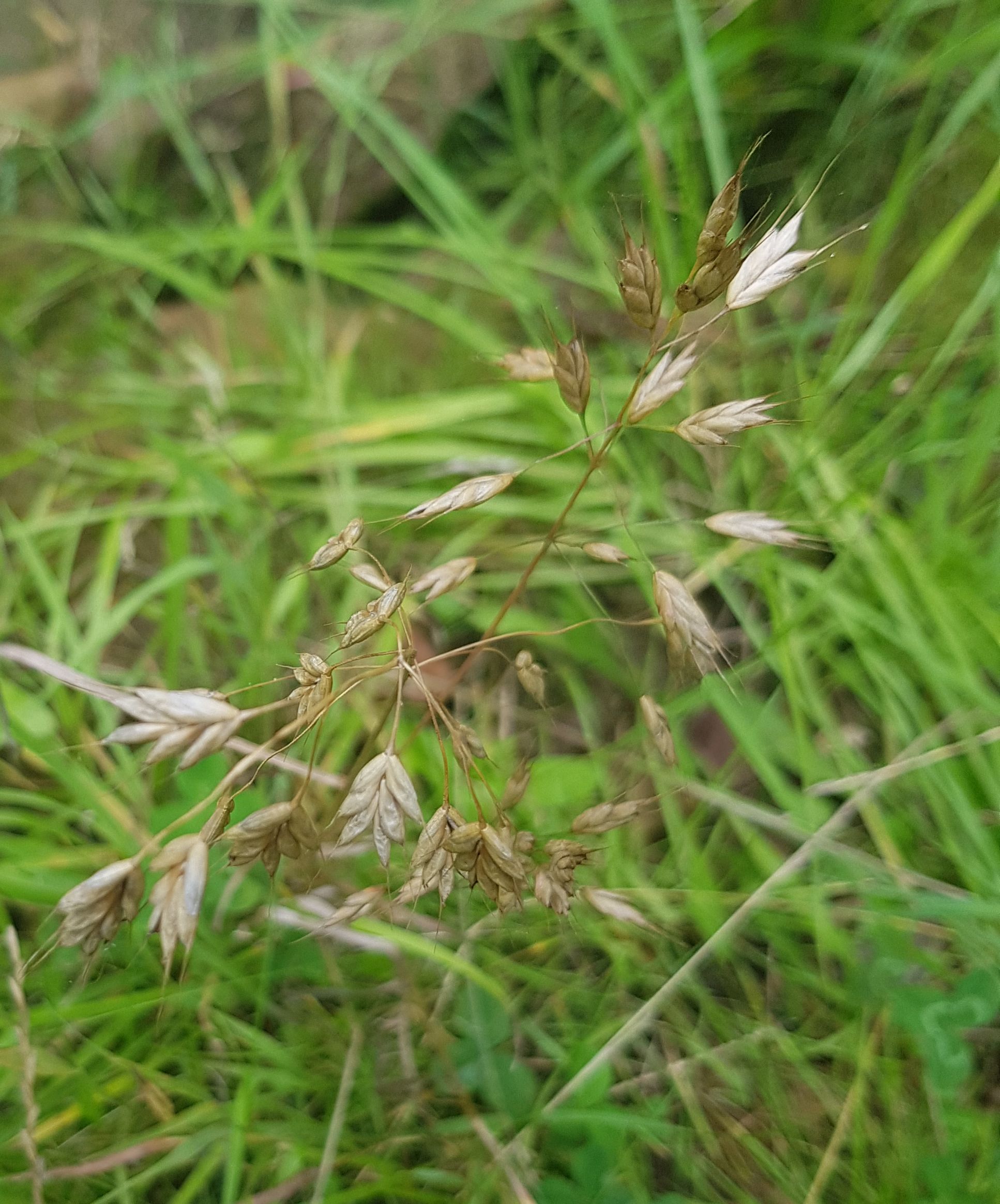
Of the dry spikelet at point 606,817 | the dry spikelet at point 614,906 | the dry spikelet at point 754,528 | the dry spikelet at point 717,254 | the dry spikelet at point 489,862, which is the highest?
the dry spikelet at point 717,254

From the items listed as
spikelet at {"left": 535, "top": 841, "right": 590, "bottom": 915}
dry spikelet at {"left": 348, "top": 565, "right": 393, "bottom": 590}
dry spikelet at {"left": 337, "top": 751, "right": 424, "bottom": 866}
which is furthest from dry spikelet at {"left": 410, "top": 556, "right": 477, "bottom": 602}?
spikelet at {"left": 535, "top": 841, "right": 590, "bottom": 915}

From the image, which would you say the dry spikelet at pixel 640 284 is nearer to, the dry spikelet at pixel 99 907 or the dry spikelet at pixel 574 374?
the dry spikelet at pixel 574 374

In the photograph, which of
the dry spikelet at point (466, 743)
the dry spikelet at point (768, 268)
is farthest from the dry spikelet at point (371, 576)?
the dry spikelet at point (768, 268)

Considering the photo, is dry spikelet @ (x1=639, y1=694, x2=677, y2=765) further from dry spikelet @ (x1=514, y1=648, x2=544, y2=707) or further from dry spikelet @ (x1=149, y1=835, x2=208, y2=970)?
dry spikelet @ (x1=149, y1=835, x2=208, y2=970)

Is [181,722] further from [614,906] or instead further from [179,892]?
[614,906]

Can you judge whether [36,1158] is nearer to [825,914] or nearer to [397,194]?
[825,914]

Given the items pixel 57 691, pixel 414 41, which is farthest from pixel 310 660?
pixel 414 41

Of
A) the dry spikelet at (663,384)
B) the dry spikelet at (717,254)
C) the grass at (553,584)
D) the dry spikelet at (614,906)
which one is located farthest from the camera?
the grass at (553,584)
